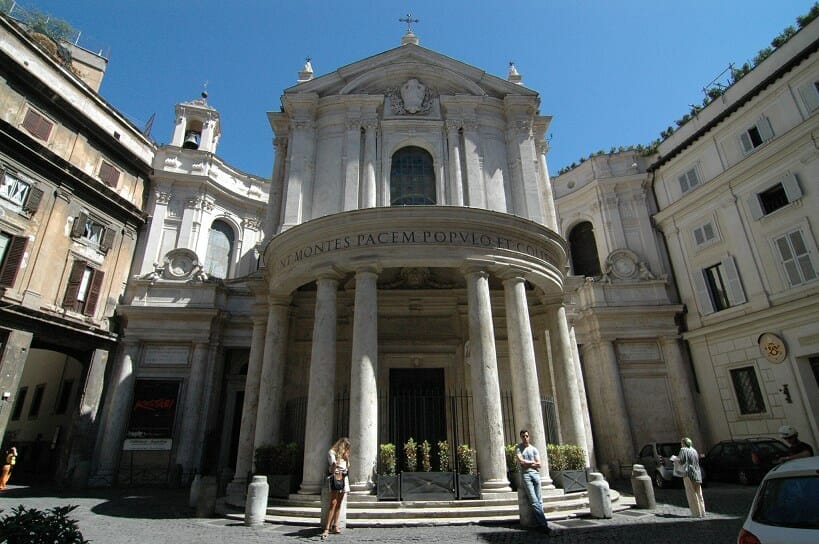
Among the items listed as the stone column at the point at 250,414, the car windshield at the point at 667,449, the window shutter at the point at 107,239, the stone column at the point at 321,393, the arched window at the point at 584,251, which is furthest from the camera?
the arched window at the point at 584,251

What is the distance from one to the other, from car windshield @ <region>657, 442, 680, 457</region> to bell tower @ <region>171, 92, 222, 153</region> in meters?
24.0

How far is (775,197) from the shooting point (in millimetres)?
17859

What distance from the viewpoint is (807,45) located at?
56.7 ft

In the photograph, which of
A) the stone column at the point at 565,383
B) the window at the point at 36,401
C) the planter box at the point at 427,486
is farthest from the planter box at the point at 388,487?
the window at the point at 36,401

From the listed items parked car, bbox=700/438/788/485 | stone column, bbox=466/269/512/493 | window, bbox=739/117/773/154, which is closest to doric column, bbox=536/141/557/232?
stone column, bbox=466/269/512/493

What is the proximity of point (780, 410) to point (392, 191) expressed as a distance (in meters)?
15.4

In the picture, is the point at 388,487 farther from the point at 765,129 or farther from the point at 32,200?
the point at 765,129

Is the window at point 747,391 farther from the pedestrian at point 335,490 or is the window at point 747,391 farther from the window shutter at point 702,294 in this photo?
the pedestrian at point 335,490

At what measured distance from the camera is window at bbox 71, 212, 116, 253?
18945 mm

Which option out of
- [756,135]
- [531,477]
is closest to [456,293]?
[531,477]

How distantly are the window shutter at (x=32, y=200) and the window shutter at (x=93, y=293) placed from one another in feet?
10.5

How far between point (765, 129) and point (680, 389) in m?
10.6

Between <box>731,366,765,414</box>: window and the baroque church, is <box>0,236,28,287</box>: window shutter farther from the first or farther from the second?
<box>731,366,765,414</box>: window

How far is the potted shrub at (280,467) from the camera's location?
35.4 feet
